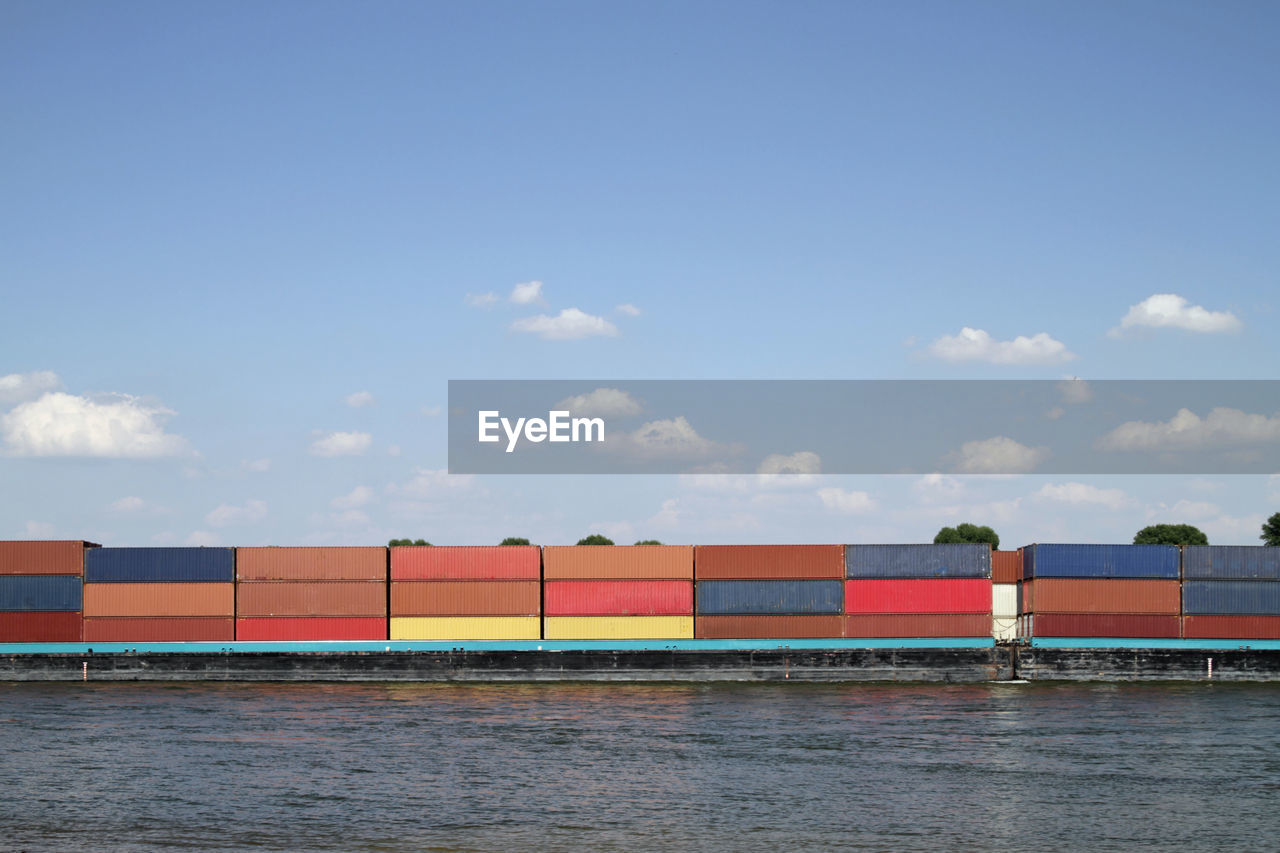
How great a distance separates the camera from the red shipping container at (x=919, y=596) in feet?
201

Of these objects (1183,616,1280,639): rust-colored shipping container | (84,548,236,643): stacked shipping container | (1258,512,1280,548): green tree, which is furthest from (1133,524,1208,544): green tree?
(84,548,236,643): stacked shipping container

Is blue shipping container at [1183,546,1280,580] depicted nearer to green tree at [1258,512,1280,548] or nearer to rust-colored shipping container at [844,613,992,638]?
rust-colored shipping container at [844,613,992,638]

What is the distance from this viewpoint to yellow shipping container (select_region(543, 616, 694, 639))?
202 feet

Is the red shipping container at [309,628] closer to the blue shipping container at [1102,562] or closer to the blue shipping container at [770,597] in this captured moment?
the blue shipping container at [770,597]

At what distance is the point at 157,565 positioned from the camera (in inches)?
2438

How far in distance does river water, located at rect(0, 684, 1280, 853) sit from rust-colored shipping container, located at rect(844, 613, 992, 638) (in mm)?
5323

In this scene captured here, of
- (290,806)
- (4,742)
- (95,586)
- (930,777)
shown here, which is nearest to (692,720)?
(930,777)

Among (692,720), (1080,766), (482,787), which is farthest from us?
(692,720)

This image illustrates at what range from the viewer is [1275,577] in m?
61.8

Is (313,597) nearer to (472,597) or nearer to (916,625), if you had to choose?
(472,597)

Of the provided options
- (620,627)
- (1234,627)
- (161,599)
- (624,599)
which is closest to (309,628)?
(161,599)

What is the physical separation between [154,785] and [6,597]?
32.5 metres

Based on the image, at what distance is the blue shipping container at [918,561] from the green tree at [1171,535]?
3675 inches

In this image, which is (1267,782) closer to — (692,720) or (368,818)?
(692,720)
